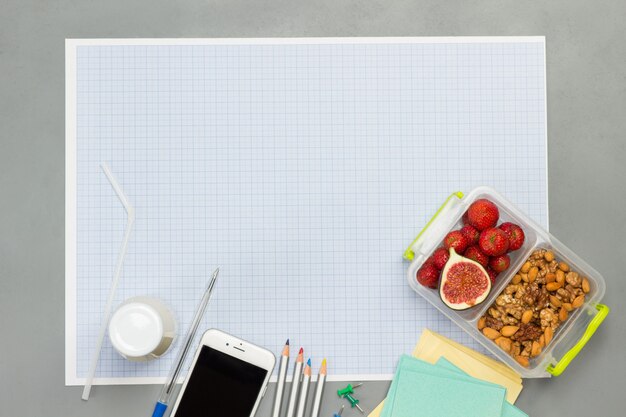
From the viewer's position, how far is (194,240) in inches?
→ 43.3

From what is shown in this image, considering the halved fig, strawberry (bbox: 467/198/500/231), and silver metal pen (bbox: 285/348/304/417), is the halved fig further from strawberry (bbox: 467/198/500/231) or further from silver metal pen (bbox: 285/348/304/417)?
silver metal pen (bbox: 285/348/304/417)

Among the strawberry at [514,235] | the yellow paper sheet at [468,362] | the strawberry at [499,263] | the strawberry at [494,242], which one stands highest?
the strawberry at [514,235]

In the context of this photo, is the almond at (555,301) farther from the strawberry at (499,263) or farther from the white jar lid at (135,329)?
the white jar lid at (135,329)

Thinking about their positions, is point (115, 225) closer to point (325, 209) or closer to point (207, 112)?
point (207, 112)

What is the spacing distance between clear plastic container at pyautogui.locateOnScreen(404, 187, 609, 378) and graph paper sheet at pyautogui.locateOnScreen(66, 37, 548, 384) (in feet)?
0.15

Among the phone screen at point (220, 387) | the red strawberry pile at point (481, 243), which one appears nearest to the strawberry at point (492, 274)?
the red strawberry pile at point (481, 243)

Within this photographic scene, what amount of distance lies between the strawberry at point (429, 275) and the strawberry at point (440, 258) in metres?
0.01

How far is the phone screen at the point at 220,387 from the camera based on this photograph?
1.08 metres

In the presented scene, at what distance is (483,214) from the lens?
1.02 metres

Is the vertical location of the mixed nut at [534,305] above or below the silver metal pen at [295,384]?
above

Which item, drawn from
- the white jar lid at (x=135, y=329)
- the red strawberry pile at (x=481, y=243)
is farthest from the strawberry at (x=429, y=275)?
the white jar lid at (x=135, y=329)

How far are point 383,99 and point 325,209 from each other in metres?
0.24

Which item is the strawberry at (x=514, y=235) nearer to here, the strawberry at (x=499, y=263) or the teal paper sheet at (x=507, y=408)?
the strawberry at (x=499, y=263)

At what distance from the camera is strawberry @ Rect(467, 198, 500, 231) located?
1024 mm
